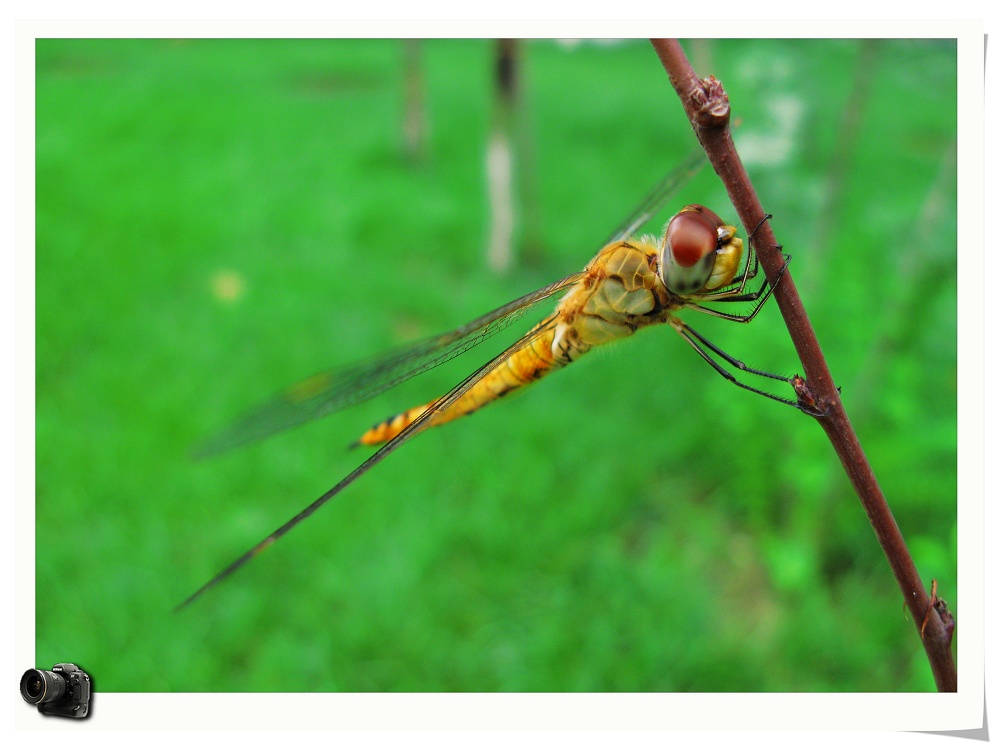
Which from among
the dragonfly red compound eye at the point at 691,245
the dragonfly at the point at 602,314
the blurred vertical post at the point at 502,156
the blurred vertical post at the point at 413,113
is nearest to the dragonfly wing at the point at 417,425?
the dragonfly at the point at 602,314

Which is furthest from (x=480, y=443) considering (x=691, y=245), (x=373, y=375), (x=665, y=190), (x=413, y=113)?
(x=413, y=113)

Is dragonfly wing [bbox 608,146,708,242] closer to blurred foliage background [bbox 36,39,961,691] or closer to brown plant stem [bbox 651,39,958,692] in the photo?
brown plant stem [bbox 651,39,958,692]

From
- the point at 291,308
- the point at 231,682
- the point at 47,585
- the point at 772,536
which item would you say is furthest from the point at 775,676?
the point at 291,308

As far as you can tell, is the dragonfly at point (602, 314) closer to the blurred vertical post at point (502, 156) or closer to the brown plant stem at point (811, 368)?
the brown plant stem at point (811, 368)

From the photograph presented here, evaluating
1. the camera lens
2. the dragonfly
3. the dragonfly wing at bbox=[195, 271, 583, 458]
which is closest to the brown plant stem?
the dragonfly

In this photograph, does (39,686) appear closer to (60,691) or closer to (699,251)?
(60,691)

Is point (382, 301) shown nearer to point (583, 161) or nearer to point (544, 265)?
point (544, 265)
